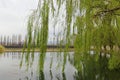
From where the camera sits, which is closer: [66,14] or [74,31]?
[66,14]

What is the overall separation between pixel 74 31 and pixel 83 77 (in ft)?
25.3

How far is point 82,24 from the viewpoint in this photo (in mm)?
7539

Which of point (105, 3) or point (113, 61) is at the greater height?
point (105, 3)

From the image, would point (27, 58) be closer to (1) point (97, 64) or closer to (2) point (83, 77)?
(2) point (83, 77)

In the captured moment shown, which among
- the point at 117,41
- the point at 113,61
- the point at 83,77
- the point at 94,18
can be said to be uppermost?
the point at 94,18

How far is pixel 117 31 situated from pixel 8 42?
8502 centimetres

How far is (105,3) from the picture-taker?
27.2 ft

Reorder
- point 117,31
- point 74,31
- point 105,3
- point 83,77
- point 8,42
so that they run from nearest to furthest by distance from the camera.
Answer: point 74,31 < point 105,3 < point 117,31 < point 83,77 < point 8,42

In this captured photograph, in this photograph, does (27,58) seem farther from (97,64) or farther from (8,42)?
(8,42)

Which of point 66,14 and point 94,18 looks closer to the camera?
point 66,14

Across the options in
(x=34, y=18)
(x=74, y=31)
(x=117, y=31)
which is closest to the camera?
(x=34, y=18)

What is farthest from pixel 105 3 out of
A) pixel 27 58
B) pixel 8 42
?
pixel 8 42

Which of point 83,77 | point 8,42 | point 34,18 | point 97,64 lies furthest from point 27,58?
point 8,42

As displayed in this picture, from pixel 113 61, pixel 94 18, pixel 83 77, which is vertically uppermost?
pixel 94 18
